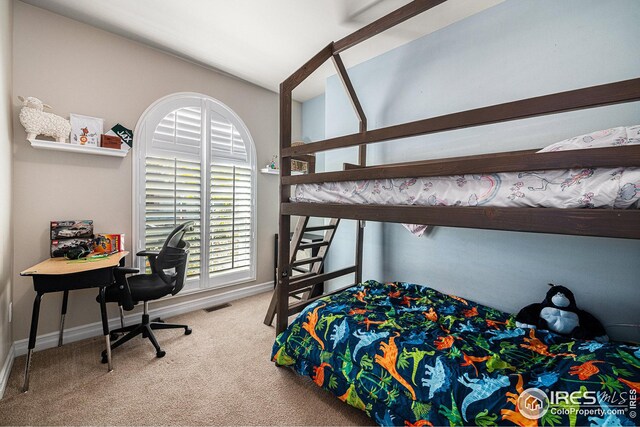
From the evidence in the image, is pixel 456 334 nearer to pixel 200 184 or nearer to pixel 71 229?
pixel 200 184

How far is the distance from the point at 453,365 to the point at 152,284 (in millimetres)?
2319

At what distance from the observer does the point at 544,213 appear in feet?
3.16

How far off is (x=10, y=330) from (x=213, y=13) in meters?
2.89

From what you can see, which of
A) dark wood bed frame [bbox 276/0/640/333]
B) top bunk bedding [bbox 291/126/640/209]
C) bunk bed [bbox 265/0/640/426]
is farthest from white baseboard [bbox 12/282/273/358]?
top bunk bedding [bbox 291/126/640/209]

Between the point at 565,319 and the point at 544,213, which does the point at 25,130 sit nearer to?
the point at 544,213

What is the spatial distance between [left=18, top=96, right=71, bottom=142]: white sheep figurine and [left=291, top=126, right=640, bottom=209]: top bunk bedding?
2.45 meters

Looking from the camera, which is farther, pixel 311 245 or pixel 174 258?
pixel 311 245

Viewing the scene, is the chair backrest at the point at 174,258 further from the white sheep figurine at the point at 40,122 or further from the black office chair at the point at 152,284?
the white sheep figurine at the point at 40,122

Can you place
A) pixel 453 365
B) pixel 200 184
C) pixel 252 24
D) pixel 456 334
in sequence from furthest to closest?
pixel 200 184 → pixel 252 24 → pixel 456 334 → pixel 453 365

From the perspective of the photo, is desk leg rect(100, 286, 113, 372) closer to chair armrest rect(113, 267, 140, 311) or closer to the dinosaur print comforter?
chair armrest rect(113, 267, 140, 311)

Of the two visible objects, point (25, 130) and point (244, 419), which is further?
point (25, 130)

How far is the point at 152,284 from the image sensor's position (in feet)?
7.61

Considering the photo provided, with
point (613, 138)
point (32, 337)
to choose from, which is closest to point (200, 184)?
point (32, 337)

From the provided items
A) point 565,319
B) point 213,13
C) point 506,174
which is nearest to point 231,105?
point 213,13
